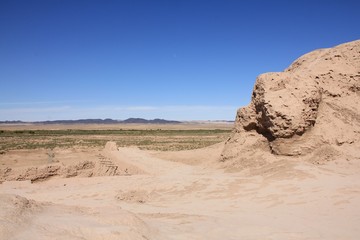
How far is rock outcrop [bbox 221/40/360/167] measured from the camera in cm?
1201

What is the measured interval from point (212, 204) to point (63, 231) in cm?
509

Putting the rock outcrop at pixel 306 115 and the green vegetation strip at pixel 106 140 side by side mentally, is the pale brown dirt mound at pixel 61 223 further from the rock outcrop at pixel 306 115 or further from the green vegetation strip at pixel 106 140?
the green vegetation strip at pixel 106 140

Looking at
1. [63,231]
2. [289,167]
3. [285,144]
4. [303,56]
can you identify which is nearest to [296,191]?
[289,167]

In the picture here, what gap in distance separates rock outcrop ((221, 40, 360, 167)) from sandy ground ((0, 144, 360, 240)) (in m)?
0.83

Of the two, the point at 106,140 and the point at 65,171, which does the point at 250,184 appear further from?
the point at 106,140

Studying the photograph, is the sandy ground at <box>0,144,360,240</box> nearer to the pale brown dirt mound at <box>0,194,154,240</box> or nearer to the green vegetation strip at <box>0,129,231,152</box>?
the pale brown dirt mound at <box>0,194,154,240</box>

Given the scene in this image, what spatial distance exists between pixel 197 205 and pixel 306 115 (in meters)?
5.51

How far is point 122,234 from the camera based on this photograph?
5223mm

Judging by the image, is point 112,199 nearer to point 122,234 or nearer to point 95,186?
point 95,186

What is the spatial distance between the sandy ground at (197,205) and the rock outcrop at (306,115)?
2.71ft

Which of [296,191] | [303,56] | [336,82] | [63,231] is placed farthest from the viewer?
[303,56]

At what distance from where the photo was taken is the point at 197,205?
9.57 m

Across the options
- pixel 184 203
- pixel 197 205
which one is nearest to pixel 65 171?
pixel 184 203

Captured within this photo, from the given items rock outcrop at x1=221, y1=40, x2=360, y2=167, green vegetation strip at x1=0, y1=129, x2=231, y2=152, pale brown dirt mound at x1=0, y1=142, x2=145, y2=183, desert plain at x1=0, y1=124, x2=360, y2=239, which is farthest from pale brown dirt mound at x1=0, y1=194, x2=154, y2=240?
green vegetation strip at x1=0, y1=129, x2=231, y2=152
